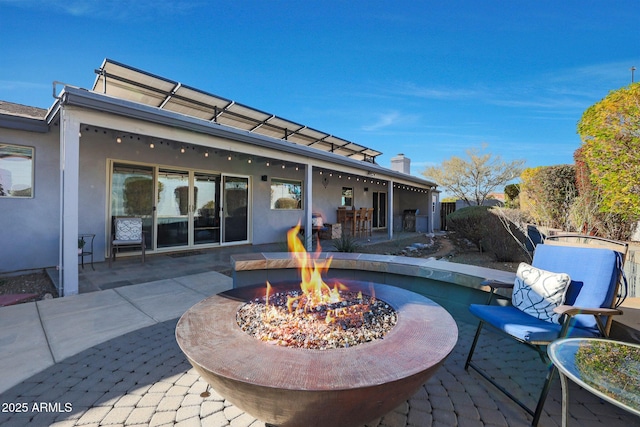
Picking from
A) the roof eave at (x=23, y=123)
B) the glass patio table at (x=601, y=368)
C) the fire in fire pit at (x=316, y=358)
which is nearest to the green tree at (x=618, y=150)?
the glass patio table at (x=601, y=368)

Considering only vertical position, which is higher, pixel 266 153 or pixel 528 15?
pixel 528 15

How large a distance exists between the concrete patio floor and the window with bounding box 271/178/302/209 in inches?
226

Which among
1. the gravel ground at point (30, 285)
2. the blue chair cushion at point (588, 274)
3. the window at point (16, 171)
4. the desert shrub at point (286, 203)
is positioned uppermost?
the window at point (16, 171)

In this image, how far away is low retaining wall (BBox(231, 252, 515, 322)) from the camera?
2.72 metres

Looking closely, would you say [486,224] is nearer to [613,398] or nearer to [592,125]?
[592,125]

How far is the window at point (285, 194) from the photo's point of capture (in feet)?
28.2

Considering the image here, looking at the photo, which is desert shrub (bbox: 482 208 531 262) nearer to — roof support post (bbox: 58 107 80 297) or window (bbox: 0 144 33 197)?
roof support post (bbox: 58 107 80 297)

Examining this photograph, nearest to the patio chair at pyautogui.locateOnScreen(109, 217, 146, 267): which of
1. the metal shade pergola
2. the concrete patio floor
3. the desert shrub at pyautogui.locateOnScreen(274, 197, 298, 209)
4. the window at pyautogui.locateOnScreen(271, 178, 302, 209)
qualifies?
the concrete patio floor

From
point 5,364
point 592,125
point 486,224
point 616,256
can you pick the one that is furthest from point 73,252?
point 592,125

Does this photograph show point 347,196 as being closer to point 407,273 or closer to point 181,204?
point 181,204

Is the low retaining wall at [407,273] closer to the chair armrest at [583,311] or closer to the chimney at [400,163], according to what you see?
the chair armrest at [583,311]

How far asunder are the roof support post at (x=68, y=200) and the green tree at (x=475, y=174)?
18766 mm

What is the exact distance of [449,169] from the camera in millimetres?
19562

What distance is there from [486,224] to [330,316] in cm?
507
